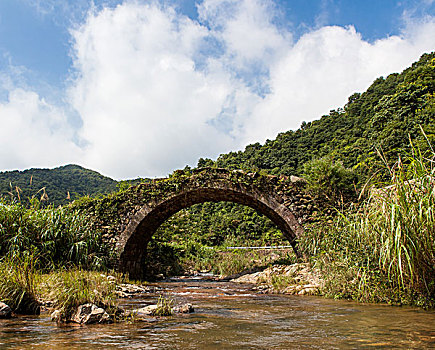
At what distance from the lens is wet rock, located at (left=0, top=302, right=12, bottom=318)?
3.78m

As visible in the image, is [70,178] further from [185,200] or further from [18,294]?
[18,294]

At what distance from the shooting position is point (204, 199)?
35.9 ft

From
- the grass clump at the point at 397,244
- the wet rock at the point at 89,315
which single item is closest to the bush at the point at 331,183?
the grass clump at the point at 397,244

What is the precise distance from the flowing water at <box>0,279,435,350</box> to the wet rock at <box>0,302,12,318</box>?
0.76ft

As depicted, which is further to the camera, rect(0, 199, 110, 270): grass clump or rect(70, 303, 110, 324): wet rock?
rect(0, 199, 110, 270): grass clump

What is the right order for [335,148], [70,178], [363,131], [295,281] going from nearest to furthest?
[295,281] → [335,148] → [363,131] → [70,178]

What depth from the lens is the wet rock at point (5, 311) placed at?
378 centimetres

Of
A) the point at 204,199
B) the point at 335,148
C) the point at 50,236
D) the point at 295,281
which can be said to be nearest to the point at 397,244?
the point at 295,281

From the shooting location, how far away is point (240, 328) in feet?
10.9

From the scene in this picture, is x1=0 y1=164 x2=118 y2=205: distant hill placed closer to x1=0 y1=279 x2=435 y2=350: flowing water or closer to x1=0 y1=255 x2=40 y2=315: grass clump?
x1=0 y1=255 x2=40 y2=315: grass clump

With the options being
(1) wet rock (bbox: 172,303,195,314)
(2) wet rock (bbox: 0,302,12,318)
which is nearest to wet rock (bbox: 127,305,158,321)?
(1) wet rock (bbox: 172,303,195,314)

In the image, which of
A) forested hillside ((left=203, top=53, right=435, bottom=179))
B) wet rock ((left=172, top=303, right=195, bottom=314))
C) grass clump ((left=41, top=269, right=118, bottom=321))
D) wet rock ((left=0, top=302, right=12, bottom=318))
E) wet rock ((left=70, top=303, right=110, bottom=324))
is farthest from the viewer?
forested hillside ((left=203, top=53, right=435, bottom=179))

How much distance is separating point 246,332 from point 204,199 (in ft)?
25.8

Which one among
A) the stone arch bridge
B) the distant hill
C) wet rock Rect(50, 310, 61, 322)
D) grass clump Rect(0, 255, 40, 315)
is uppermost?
the distant hill
